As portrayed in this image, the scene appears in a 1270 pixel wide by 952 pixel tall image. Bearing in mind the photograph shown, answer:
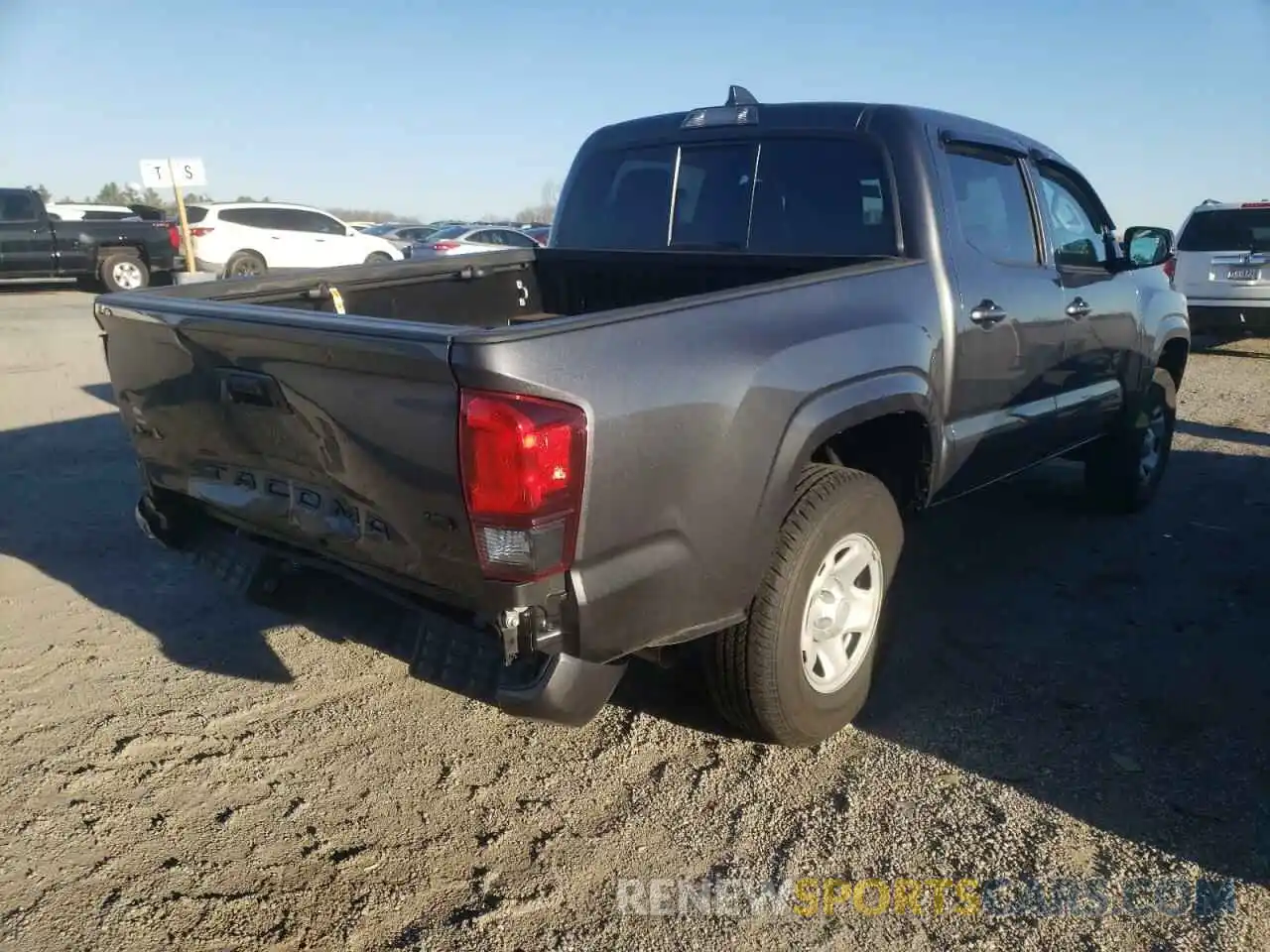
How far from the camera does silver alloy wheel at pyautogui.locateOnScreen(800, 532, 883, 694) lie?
304cm

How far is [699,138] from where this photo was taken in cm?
417

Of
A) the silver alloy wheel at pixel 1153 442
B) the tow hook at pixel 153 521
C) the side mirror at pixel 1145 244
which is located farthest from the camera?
the silver alloy wheel at pixel 1153 442

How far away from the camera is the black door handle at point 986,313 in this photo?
144 inches

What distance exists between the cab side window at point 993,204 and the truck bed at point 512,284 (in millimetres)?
628

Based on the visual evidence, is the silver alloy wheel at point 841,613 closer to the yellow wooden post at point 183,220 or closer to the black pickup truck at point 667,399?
the black pickup truck at point 667,399

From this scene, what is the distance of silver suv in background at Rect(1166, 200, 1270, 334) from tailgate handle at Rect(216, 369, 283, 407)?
10.7 m

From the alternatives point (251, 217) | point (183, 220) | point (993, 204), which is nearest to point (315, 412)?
point (993, 204)

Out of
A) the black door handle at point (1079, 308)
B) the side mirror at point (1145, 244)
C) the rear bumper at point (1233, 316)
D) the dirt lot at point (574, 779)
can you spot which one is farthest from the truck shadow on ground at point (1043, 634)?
the rear bumper at point (1233, 316)

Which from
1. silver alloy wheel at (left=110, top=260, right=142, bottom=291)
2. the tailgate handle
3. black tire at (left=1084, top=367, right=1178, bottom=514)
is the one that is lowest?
silver alloy wheel at (left=110, top=260, right=142, bottom=291)

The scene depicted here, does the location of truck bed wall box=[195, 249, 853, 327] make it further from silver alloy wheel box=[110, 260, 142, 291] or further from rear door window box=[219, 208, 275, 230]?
rear door window box=[219, 208, 275, 230]

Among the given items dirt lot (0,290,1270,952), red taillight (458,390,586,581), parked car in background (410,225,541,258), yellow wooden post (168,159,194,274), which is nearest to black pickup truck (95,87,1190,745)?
red taillight (458,390,586,581)

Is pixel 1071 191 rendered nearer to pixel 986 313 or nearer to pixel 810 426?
pixel 986 313

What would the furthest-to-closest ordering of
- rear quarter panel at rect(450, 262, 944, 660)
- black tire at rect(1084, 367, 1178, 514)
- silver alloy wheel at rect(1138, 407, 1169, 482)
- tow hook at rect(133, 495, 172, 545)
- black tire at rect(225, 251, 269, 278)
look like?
black tire at rect(225, 251, 269, 278) < silver alloy wheel at rect(1138, 407, 1169, 482) < black tire at rect(1084, 367, 1178, 514) < tow hook at rect(133, 495, 172, 545) < rear quarter panel at rect(450, 262, 944, 660)

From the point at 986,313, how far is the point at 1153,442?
255 cm
